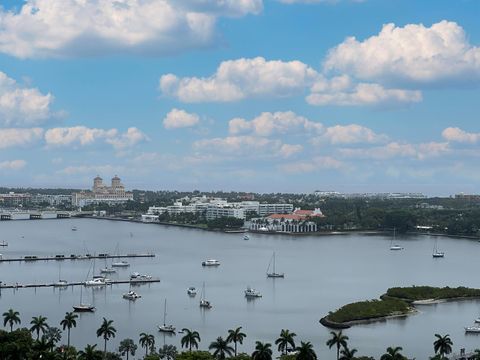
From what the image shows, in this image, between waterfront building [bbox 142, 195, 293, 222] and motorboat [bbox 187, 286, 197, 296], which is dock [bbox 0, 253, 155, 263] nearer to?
motorboat [bbox 187, 286, 197, 296]

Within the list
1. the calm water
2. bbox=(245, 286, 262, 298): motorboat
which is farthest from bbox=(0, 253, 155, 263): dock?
bbox=(245, 286, 262, 298): motorboat

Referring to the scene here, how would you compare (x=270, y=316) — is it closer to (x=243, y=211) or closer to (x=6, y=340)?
(x=6, y=340)

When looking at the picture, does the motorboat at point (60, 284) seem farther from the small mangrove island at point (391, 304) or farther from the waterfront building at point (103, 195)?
the waterfront building at point (103, 195)

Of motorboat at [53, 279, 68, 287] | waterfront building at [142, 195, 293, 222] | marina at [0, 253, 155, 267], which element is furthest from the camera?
waterfront building at [142, 195, 293, 222]

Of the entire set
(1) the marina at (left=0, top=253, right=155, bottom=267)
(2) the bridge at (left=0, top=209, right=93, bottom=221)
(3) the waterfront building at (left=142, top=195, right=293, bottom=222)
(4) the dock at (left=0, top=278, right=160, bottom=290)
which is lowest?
(4) the dock at (left=0, top=278, right=160, bottom=290)

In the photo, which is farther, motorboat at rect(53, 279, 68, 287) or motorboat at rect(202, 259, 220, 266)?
motorboat at rect(202, 259, 220, 266)
